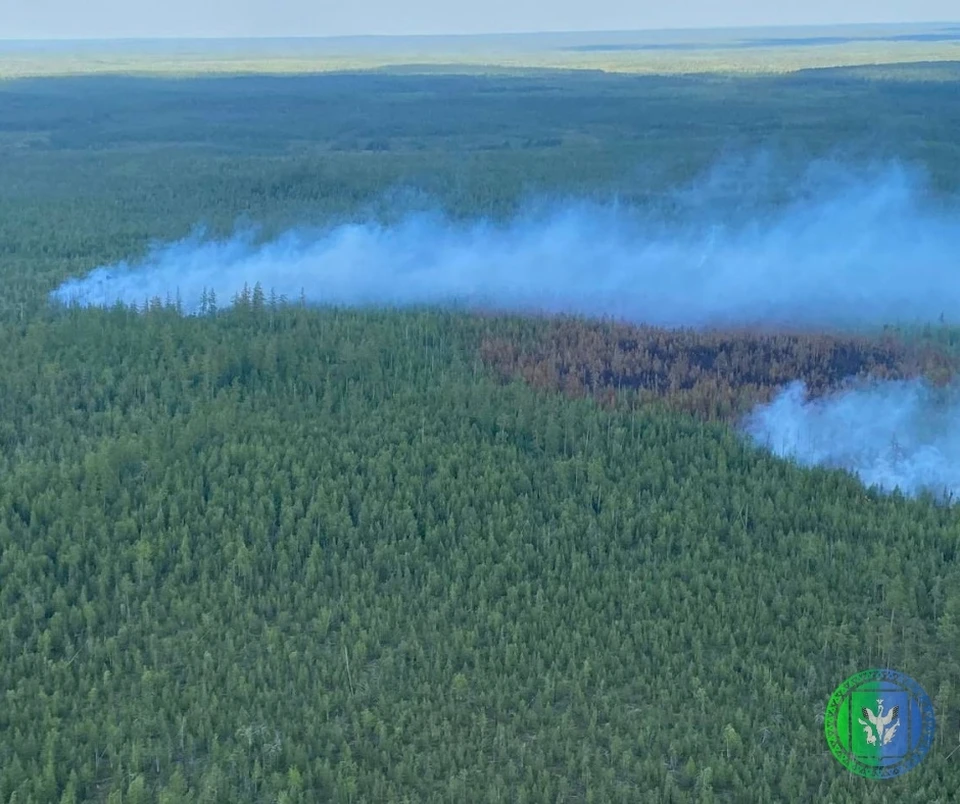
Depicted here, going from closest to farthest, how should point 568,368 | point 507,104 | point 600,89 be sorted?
point 568,368 < point 507,104 < point 600,89

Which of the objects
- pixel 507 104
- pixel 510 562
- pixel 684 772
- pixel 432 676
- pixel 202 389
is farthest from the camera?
pixel 507 104

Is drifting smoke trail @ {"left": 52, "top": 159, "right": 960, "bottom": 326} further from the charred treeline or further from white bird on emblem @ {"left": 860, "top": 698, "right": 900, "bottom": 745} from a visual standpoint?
white bird on emblem @ {"left": 860, "top": 698, "right": 900, "bottom": 745}

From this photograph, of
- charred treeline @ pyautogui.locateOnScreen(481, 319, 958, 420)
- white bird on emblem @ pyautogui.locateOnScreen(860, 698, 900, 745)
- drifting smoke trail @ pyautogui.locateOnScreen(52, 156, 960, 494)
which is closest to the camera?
white bird on emblem @ pyautogui.locateOnScreen(860, 698, 900, 745)

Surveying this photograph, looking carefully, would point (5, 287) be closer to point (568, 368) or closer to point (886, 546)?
point (568, 368)

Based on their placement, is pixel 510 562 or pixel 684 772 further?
pixel 510 562

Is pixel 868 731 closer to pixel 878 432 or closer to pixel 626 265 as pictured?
pixel 878 432

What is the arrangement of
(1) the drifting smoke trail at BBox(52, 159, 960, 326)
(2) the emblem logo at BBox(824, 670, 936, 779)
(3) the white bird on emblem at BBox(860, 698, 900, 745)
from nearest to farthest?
1. (2) the emblem logo at BBox(824, 670, 936, 779)
2. (3) the white bird on emblem at BBox(860, 698, 900, 745)
3. (1) the drifting smoke trail at BBox(52, 159, 960, 326)

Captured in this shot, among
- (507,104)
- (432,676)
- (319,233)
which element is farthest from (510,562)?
(507,104)

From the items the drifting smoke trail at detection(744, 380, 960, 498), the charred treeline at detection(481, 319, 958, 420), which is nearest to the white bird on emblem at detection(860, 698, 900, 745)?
the drifting smoke trail at detection(744, 380, 960, 498)
